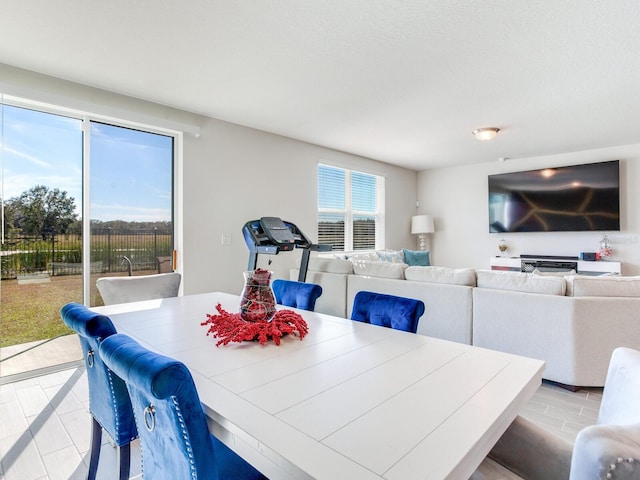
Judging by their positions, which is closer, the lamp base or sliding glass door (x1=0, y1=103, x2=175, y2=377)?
sliding glass door (x1=0, y1=103, x2=175, y2=377)

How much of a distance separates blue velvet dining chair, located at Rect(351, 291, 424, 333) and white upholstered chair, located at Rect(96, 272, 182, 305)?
57.2 inches

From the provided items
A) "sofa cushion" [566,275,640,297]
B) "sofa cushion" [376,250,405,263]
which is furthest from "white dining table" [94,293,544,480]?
"sofa cushion" [376,250,405,263]

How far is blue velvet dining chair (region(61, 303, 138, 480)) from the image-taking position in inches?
49.3

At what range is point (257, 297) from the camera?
5.07 feet

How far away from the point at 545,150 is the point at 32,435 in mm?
6658

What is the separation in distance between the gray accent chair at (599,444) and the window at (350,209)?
4.28 metres

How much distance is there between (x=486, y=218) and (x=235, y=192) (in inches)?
182

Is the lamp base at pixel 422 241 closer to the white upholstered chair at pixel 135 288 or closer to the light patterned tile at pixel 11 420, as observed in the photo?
the white upholstered chair at pixel 135 288

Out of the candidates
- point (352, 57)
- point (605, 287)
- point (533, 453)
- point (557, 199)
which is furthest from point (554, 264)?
point (533, 453)

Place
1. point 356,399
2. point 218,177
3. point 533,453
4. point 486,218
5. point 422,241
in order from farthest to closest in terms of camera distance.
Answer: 1. point 422,241
2. point 486,218
3. point 218,177
4. point 533,453
5. point 356,399

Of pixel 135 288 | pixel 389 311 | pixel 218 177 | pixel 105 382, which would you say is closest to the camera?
pixel 105 382

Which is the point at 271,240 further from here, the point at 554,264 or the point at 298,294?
the point at 554,264

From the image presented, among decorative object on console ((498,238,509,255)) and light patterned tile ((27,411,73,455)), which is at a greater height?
decorative object on console ((498,238,509,255))

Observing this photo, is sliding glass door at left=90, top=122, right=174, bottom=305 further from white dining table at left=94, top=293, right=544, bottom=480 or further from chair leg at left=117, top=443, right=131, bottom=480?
chair leg at left=117, top=443, right=131, bottom=480
